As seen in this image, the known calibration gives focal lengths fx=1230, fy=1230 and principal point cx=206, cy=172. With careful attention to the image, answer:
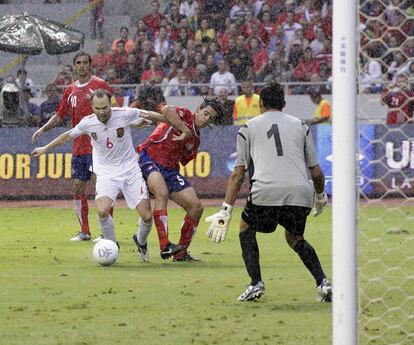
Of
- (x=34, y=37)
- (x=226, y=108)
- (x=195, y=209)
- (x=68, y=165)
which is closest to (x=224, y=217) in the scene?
(x=195, y=209)

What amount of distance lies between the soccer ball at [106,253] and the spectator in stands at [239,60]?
1293 centimetres

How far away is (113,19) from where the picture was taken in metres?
29.6

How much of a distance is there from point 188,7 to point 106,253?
1566cm

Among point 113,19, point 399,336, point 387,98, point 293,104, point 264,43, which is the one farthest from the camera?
point 113,19

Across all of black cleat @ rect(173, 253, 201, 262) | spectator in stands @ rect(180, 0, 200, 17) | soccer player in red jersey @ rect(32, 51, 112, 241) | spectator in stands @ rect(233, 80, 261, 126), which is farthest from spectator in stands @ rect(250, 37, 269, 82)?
black cleat @ rect(173, 253, 201, 262)

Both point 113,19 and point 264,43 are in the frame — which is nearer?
point 264,43

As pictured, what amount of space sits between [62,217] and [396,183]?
5.72 meters

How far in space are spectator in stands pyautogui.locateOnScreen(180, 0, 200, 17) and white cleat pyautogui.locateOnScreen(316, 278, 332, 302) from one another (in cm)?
1790

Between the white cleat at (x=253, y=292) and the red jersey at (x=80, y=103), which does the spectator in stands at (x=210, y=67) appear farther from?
the white cleat at (x=253, y=292)

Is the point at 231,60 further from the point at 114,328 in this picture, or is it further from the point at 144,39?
the point at 114,328

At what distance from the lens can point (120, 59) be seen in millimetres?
25641

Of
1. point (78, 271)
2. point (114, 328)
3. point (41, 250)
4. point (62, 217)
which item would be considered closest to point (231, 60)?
point (62, 217)

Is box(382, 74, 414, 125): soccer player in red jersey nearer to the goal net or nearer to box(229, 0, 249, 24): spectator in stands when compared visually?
the goal net

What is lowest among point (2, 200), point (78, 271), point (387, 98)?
point (2, 200)
